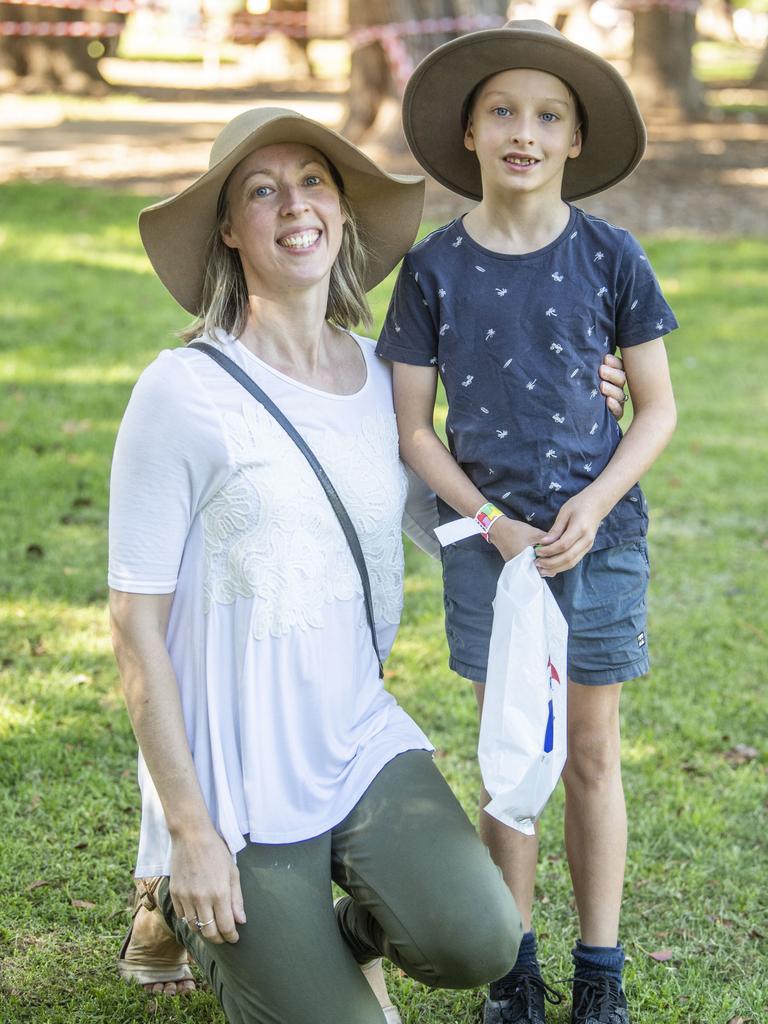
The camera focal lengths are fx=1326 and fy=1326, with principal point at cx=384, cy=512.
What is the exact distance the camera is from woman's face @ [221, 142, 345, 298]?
263 centimetres

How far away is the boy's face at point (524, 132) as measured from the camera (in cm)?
261

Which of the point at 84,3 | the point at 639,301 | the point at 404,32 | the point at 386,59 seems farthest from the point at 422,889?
the point at 84,3

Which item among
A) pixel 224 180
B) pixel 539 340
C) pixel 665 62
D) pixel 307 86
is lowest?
pixel 307 86

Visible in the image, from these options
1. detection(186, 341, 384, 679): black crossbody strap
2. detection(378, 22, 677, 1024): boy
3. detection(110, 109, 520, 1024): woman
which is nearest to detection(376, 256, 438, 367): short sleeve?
detection(378, 22, 677, 1024): boy

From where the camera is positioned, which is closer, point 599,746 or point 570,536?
point 570,536

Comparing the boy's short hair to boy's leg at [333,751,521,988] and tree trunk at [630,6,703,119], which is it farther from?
tree trunk at [630,6,703,119]

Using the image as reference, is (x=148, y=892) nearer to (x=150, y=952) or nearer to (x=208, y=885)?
(x=150, y=952)

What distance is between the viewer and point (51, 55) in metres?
20.5

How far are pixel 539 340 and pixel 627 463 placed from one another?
0.30m

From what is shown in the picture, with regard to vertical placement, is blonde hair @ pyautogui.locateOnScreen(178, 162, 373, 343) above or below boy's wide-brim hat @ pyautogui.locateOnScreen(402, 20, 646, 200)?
below

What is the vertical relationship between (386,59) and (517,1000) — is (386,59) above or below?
above

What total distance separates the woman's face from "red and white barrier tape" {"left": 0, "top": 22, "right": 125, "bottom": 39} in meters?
18.3

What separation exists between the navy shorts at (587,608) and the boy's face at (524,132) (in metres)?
0.74

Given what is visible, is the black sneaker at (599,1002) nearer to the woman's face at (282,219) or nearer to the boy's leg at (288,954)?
the boy's leg at (288,954)
